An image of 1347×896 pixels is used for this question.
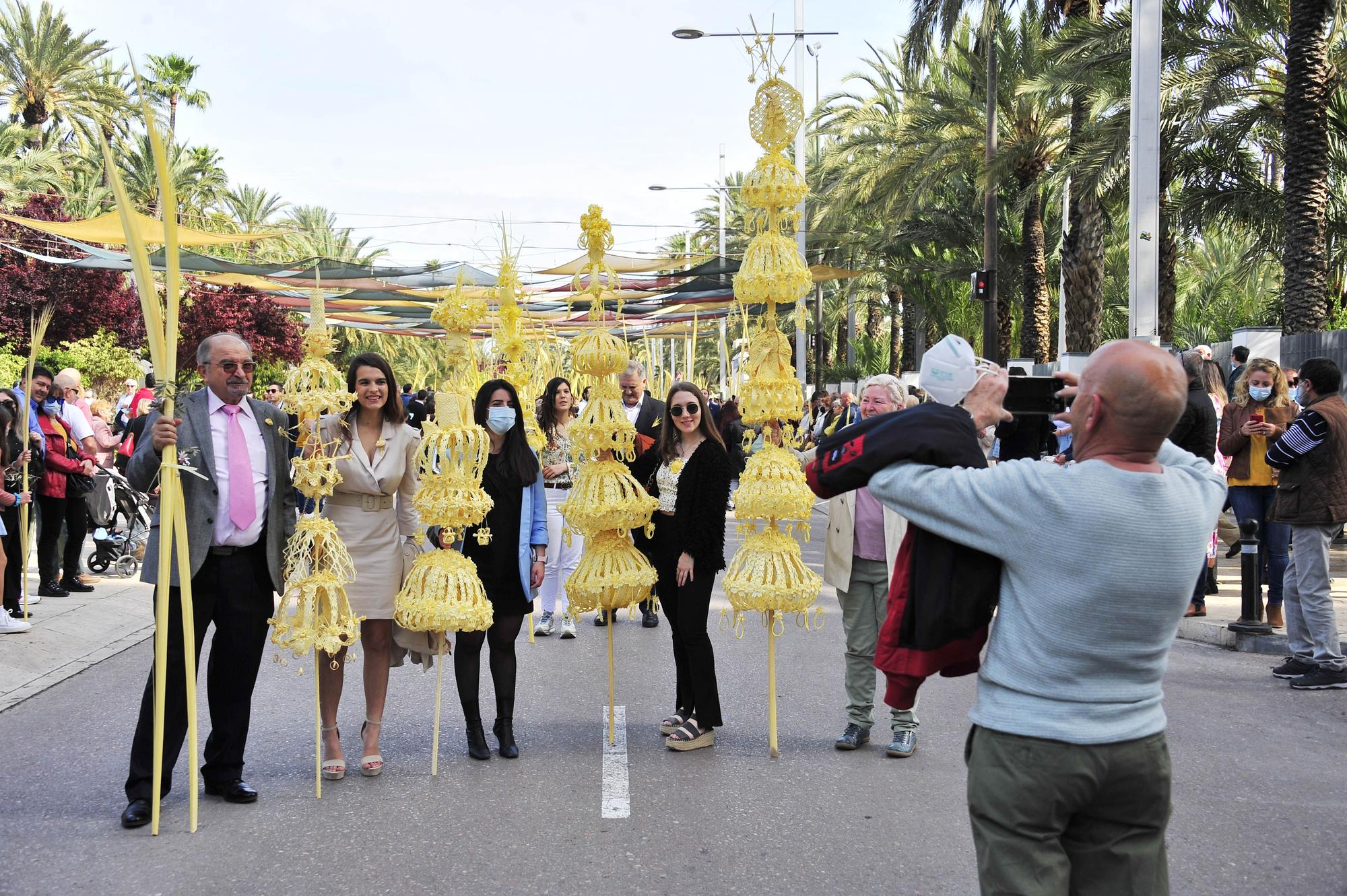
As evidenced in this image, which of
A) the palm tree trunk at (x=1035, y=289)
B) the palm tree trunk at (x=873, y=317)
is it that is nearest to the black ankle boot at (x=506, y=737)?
the palm tree trunk at (x=1035, y=289)

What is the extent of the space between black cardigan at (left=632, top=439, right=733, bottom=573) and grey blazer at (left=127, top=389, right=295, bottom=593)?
1993 millimetres

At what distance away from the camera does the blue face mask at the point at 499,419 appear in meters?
6.48

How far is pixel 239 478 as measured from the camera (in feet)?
17.9

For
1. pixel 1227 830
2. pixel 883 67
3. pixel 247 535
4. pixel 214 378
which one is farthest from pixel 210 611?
pixel 883 67

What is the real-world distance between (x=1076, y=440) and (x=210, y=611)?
13.5 ft

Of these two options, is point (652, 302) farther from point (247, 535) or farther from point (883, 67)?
point (247, 535)

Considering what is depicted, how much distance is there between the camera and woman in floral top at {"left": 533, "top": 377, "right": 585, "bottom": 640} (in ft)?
30.1

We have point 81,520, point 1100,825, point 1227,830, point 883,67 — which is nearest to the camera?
point 1100,825

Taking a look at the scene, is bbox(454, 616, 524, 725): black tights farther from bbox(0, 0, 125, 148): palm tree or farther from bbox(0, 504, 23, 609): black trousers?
bbox(0, 0, 125, 148): palm tree

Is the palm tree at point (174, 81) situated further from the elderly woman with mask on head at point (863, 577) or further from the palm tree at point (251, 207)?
the elderly woman with mask on head at point (863, 577)

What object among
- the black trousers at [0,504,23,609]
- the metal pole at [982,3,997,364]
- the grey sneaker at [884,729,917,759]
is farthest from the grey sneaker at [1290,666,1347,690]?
the metal pole at [982,3,997,364]

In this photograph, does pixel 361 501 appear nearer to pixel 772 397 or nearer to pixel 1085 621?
pixel 772 397

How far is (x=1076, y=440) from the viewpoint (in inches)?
111

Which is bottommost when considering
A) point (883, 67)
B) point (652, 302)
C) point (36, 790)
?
point (36, 790)
